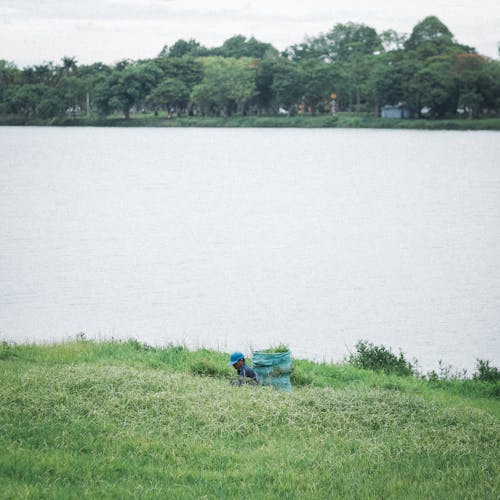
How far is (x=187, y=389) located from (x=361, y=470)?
2966 mm

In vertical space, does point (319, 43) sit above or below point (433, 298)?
above

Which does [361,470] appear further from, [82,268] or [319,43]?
[319,43]

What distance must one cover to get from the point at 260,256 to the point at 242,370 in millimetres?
22215

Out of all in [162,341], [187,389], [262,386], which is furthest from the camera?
[162,341]

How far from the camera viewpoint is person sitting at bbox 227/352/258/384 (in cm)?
1121

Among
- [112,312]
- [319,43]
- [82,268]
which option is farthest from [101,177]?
[319,43]

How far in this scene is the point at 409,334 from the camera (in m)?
20.8

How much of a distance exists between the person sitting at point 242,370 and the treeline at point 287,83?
10281 centimetres

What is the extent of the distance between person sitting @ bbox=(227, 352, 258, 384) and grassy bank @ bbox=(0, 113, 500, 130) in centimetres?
11116

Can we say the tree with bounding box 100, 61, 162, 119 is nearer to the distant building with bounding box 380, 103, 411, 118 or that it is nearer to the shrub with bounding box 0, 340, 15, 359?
the distant building with bounding box 380, 103, 411, 118

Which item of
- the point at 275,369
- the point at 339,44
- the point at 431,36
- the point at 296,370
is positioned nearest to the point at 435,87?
the point at 431,36

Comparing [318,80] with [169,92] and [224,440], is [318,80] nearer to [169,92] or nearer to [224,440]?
[169,92]

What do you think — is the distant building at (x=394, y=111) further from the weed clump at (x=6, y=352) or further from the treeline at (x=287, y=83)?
the weed clump at (x=6, y=352)

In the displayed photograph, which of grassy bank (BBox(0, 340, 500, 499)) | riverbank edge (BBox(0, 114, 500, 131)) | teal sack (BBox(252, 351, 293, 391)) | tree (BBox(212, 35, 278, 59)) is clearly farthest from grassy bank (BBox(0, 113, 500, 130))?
grassy bank (BBox(0, 340, 500, 499))
